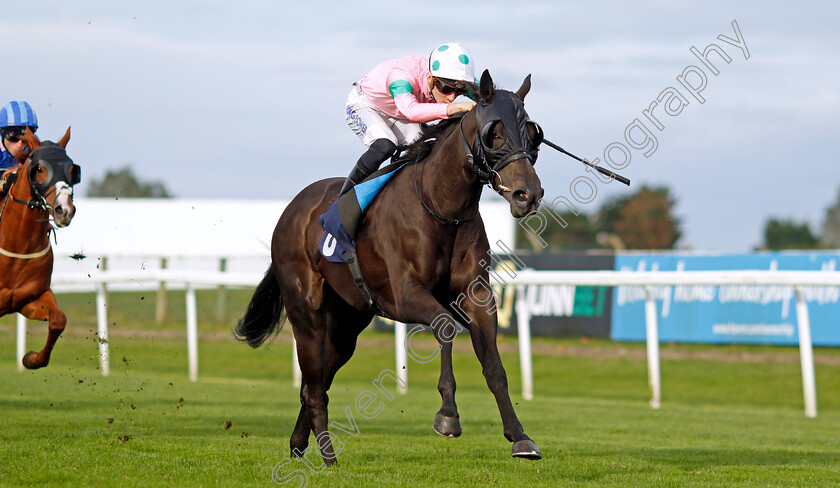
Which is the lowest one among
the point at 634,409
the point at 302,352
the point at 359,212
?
the point at 634,409

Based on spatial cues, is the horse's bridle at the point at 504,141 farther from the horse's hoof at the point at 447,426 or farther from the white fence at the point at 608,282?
the white fence at the point at 608,282

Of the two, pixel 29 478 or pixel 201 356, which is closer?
pixel 29 478

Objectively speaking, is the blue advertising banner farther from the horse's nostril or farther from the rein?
the horse's nostril

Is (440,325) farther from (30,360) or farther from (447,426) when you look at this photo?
(30,360)

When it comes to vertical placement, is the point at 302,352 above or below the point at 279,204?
below

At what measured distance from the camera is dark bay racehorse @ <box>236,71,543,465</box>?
4773mm

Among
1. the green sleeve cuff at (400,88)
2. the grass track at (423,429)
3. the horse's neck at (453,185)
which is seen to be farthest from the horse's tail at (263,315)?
the horse's neck at (453,185)

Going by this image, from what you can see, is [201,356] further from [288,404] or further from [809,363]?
[809,363]

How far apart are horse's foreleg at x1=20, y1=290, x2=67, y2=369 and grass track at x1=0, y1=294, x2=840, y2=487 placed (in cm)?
50

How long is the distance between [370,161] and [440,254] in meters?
0.94

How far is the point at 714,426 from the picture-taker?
8.94 meters

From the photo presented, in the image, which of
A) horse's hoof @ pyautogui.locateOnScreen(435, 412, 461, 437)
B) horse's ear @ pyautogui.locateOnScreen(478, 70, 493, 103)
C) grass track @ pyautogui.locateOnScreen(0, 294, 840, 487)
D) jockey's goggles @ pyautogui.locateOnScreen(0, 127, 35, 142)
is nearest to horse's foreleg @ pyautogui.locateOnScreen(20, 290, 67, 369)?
grass track @ pyautogui.locateOnScreen(0, 294, 840, 487)

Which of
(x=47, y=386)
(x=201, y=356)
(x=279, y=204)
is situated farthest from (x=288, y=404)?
(x=279, y=204)

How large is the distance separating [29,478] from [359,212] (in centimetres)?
220
